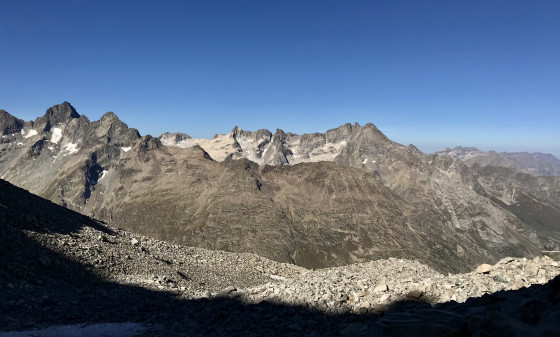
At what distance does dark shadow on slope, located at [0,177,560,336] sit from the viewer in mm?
13284

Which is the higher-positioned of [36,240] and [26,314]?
[36,240]

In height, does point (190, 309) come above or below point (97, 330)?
below

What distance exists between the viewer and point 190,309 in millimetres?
26844

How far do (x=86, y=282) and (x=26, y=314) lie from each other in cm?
972

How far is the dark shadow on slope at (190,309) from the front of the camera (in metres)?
13.3

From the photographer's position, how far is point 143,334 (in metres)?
20.8

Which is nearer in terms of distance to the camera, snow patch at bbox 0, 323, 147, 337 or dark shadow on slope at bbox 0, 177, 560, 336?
dark shadow on slope at bbox 0, 177, 560, 336

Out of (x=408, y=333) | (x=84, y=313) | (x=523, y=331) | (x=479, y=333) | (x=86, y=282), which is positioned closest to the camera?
(x=523, y=331)

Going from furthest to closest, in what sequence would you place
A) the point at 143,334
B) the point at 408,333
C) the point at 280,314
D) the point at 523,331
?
the point at 280,314 → the point at 143,334 → the point at 408,333 → the point at 523,331

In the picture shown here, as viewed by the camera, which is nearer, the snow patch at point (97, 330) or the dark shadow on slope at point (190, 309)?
the dark shadow on slope at point (190, 309)

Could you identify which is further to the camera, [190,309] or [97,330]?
[190,309]

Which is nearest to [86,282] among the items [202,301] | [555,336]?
[202,301]

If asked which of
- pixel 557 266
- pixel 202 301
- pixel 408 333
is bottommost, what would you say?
pixel 202 301

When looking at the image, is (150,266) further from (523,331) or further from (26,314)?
(523,331)
